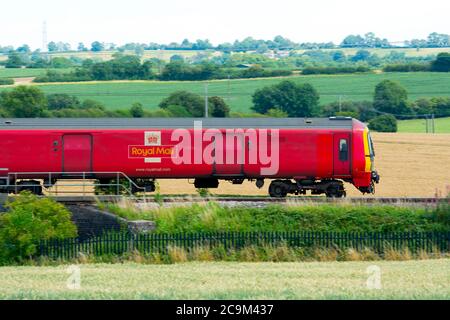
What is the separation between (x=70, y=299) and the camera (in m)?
18.4

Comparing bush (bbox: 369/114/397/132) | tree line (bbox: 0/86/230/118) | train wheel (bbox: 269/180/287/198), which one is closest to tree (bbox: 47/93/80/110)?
tree line (bbox: 0/86/230/118)

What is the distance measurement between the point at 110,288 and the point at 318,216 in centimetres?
1160

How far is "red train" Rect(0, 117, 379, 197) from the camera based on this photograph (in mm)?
36156

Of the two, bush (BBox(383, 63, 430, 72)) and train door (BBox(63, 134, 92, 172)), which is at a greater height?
bush (BBox(383, 63, 430, 72))

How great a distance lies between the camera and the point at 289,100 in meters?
92.9

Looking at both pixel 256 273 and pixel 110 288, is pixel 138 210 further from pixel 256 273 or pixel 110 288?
pixel 110 288

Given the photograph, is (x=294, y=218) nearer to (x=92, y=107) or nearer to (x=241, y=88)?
(x=92, y=107)

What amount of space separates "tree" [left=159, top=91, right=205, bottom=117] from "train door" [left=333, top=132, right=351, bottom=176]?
139ft

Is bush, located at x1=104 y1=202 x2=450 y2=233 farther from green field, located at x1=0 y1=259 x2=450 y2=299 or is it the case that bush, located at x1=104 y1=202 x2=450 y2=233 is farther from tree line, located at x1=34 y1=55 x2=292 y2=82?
tree line, located at x1=34 y1=55 x2=292 y2=82

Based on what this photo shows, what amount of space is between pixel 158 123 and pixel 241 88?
78235 millimetres

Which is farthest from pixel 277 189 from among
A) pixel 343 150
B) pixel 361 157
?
pixel 361 157

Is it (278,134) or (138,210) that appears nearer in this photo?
(138,210)

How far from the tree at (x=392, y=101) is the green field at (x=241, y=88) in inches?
116

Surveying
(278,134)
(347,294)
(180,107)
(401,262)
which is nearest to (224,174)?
(278,134)
